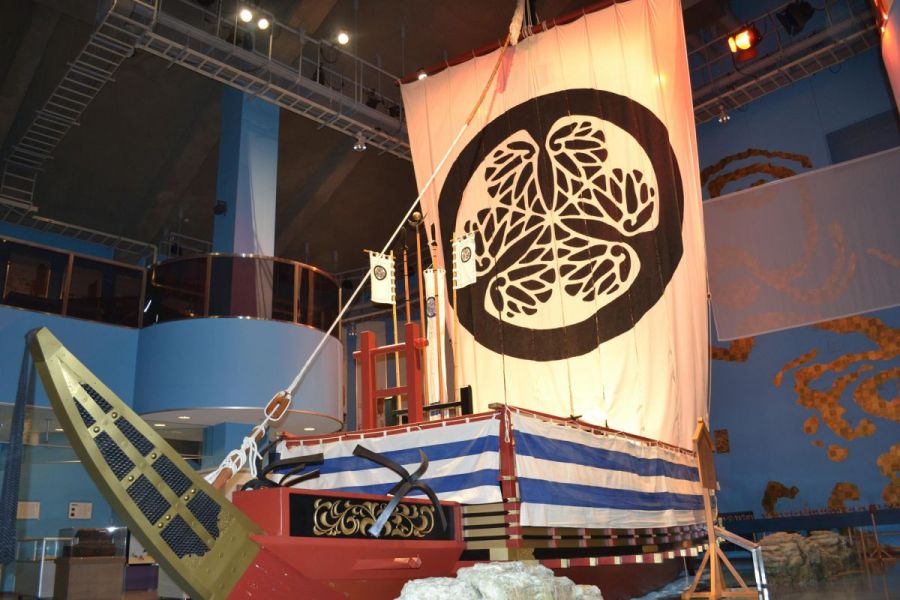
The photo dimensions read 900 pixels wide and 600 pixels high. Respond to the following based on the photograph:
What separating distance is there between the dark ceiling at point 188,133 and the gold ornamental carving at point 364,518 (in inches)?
343

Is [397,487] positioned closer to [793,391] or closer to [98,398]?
[98,398]

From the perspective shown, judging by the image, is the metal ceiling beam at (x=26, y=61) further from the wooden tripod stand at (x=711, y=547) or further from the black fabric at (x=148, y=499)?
the wooden tripod stand at (x=711, y=547)

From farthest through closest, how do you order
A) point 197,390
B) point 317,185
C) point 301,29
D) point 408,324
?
point 317,185
point 301,29
point 197,390
point 408,324

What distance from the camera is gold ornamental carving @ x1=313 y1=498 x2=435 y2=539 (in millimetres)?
3301

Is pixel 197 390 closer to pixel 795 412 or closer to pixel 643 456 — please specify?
pixel 643 456

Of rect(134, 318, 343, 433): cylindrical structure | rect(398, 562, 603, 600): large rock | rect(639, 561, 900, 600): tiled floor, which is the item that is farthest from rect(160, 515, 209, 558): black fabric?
rect(134, 318, 343, 433): cylindrical structure

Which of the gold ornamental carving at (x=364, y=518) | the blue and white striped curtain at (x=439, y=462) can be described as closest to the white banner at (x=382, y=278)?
the blue and white striped curtain at (x=439, y=462)

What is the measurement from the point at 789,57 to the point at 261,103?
782cm

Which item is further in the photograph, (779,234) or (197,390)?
(779,234)

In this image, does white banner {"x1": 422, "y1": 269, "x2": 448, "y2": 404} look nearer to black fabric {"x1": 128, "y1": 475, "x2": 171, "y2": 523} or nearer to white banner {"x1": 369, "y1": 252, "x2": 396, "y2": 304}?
white banner {"x1": 369, "y1": 252, "x2": 396, "y2": 304}

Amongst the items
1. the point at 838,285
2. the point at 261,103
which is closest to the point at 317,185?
the point at 261,103

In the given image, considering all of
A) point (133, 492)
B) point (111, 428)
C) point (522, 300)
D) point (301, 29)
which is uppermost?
point (301, 29)

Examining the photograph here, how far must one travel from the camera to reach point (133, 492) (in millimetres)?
2889

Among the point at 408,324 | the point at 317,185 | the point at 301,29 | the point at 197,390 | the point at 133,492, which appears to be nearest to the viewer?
the point at 133,492
